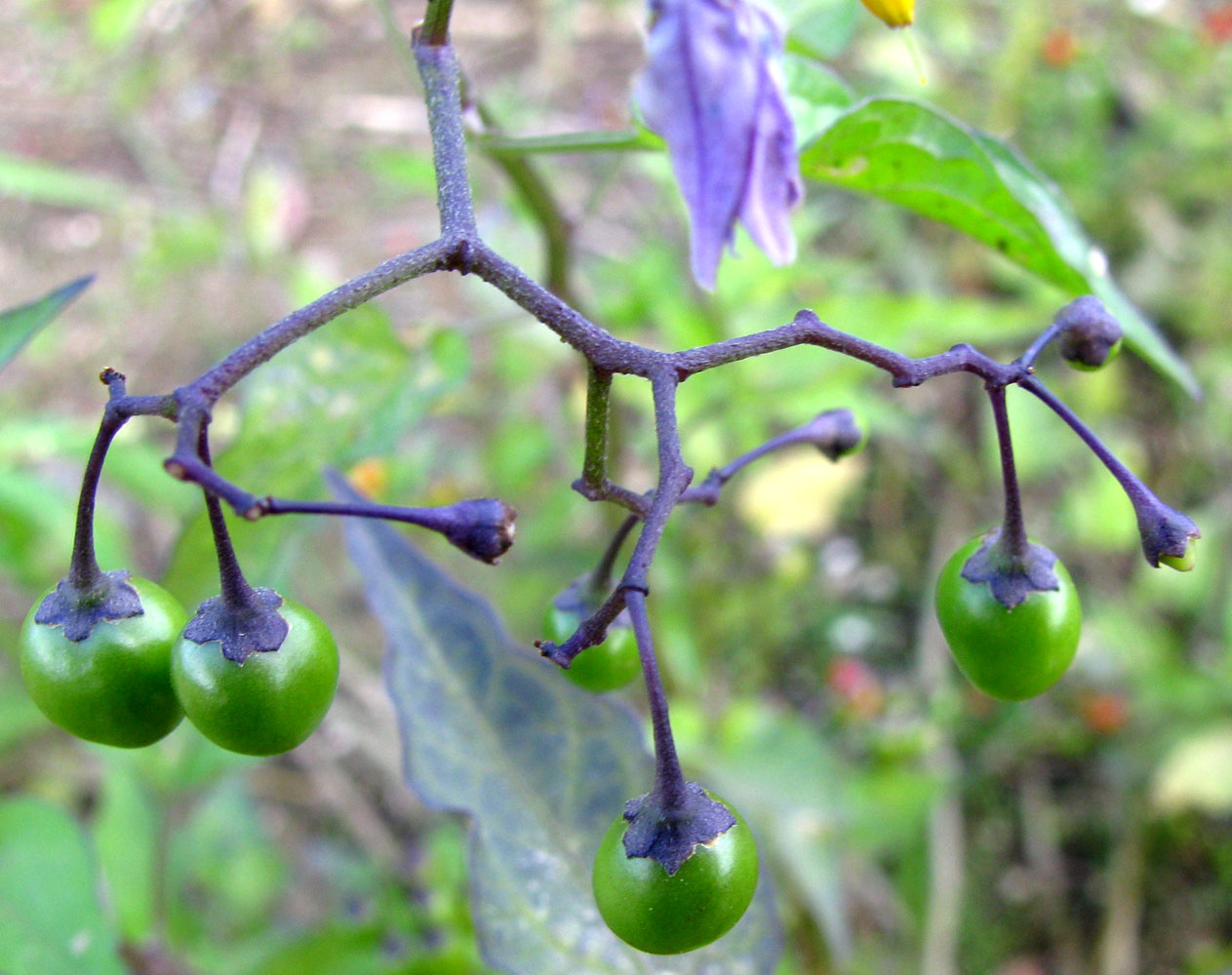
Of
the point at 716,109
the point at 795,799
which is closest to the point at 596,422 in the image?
the point at 716,109

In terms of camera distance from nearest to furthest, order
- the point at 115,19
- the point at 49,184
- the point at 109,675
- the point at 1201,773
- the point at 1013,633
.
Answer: the point at 109,675 < the point at 1013,633 < the point at 1201,773 < the point at 115,19 < the point at 49,184

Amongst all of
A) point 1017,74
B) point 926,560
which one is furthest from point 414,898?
point 1017,74

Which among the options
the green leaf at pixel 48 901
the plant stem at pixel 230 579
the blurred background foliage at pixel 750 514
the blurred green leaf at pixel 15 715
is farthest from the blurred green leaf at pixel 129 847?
the plant stem at pixel 230 579

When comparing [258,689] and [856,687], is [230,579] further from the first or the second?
[856,687]

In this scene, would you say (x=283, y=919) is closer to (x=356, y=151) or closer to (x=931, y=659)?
(x=931, y=659)

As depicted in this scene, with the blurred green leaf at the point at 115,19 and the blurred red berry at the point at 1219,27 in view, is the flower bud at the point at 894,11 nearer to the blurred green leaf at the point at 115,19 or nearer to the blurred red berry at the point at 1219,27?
the blurred green leaf at the point at 115,19

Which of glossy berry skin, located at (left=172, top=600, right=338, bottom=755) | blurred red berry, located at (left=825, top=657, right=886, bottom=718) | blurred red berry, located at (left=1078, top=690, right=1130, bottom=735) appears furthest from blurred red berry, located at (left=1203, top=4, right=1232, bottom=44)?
glossy berry skin, located at (left=172, top=600, right=338, bottom=755)

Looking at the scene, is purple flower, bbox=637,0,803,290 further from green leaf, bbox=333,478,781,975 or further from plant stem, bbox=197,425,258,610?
green leaf, bbox=333,478,781,975
